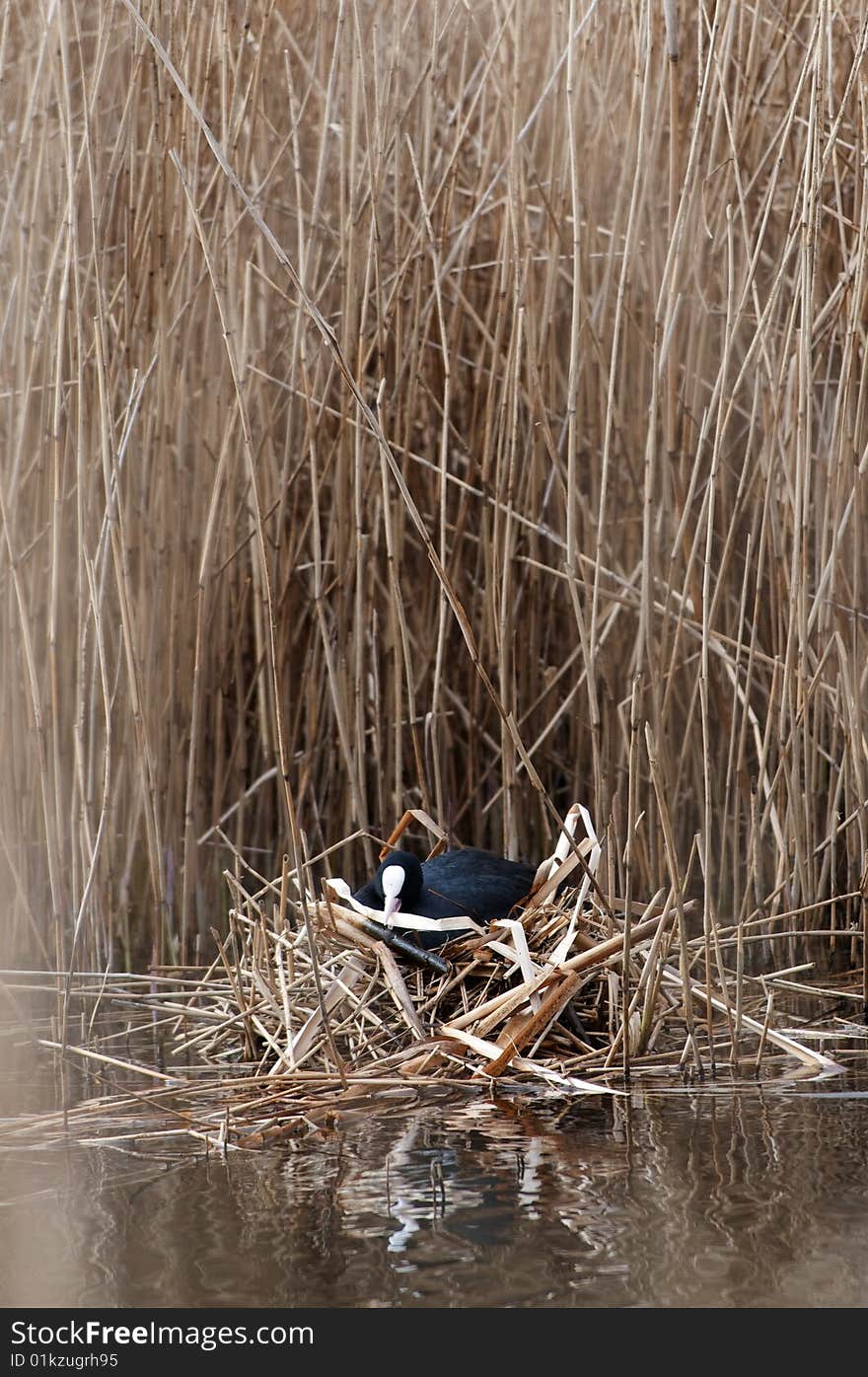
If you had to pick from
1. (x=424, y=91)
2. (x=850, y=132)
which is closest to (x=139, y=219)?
(x=424, y=91)

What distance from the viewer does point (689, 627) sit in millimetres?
3441

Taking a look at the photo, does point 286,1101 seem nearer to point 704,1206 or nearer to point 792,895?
point 704,1206

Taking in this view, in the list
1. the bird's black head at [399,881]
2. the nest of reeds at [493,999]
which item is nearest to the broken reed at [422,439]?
the nest of reeds at [493,999]

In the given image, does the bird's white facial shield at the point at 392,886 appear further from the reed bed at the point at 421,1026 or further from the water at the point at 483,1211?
the water at the point at 483,1211

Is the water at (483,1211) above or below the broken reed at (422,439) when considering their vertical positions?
below

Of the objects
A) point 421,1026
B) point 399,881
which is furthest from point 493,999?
point 399,881

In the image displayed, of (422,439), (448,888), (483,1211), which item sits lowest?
(483,1211)

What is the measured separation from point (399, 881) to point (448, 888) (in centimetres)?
17

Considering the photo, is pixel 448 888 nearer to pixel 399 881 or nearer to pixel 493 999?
pixel 399 881

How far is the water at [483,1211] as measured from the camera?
5.48 feet

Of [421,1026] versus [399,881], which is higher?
[399,881]

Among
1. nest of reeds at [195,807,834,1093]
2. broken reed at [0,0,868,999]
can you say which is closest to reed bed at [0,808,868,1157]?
nest of reeds at [195,807,834,1093]

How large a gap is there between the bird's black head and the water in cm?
47

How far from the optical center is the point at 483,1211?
1.87m
